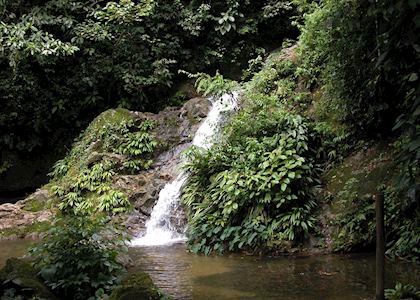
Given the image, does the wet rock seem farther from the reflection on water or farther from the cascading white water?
the reflection on water

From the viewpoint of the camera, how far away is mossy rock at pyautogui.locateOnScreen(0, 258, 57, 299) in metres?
4.92

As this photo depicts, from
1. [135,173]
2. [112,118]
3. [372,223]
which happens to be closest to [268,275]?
[372,223]

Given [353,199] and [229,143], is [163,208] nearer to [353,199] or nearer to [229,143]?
[229,143]

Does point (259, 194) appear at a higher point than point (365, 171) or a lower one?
lower

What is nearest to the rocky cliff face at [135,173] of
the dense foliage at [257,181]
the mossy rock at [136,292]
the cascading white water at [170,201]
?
the cascading white water at [170,201]

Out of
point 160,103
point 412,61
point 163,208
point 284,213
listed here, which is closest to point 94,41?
point 160,103

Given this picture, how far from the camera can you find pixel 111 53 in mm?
16141

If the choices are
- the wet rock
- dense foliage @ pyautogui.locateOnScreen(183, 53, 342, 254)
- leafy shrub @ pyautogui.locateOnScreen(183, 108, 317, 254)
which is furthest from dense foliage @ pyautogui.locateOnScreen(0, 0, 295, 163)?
leafy shrub @ pyautogui.locateOnScreen(183, 108, 317, 254)

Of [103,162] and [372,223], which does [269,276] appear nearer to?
[372,223]

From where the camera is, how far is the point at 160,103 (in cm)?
1664

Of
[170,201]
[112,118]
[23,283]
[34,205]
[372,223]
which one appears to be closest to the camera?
[23,283]

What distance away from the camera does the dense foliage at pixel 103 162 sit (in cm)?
1181

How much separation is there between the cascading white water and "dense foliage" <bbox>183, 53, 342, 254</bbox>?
0.62 m

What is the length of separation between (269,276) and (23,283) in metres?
3.28
